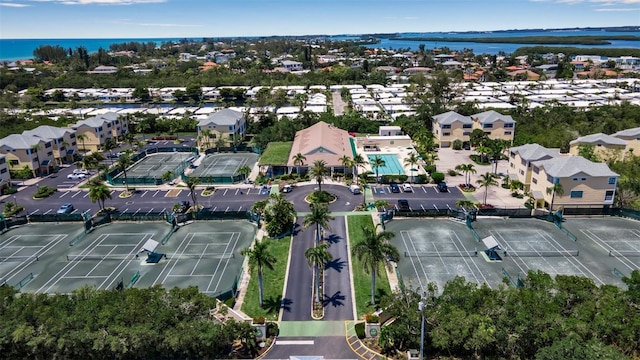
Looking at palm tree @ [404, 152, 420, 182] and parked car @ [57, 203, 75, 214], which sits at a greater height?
palm tree @ [404, 152, 420, 182]

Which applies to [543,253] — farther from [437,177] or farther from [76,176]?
[76,176]

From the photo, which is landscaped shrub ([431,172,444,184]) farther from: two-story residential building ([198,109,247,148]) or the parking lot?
two-story residential building ([198,109,247,148])

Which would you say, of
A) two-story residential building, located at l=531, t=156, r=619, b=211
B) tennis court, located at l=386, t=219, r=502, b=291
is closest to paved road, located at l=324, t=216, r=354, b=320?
tennis court, located at l=386, t=219, r=502, b=291

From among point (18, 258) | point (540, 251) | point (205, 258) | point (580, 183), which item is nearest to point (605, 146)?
point (580, 183)

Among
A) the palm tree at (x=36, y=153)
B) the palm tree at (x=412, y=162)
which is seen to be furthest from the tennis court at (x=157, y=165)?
the palm tree at (x=412, y=162)

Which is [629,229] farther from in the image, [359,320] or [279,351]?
[279,351]

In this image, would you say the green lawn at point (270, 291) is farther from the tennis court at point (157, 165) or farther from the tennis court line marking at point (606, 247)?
the tennis court at point (157, 165)
